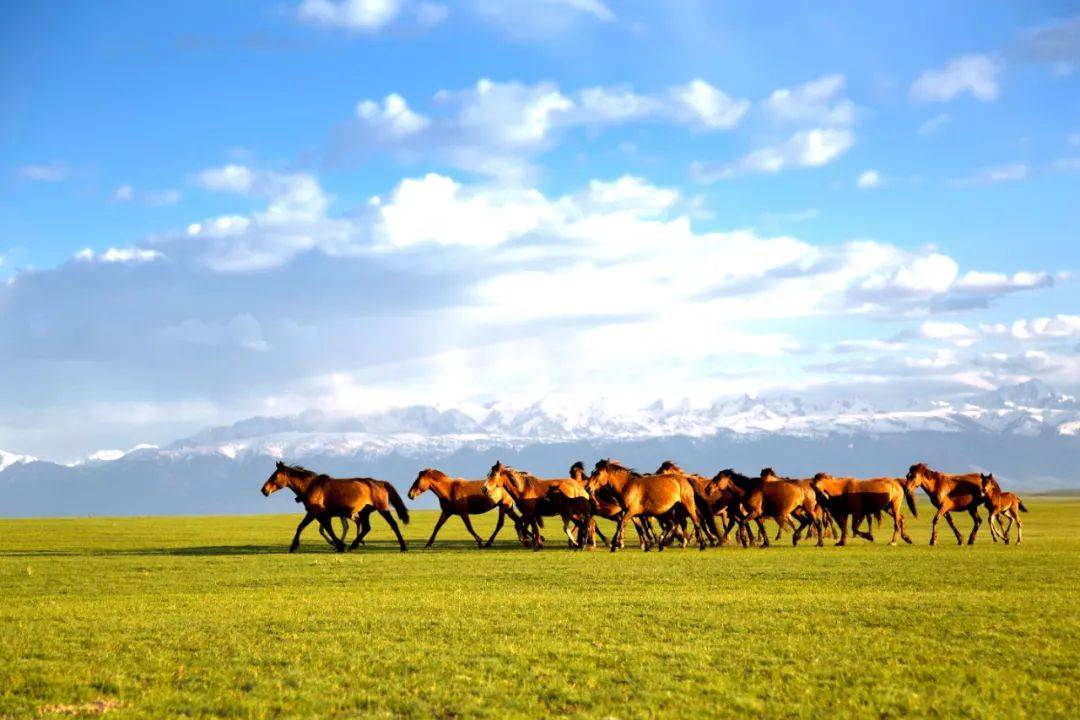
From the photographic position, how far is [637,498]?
98.2 feet

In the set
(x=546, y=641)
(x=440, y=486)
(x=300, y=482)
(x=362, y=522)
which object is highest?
(x=300, y=482)

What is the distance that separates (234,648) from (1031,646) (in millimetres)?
9188

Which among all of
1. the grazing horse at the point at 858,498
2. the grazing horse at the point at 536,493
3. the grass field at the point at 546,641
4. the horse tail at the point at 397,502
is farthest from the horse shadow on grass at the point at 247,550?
the grazing horse at the point at 858,498

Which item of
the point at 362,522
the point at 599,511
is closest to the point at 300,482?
the point at 362,522

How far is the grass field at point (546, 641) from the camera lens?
31.2 feet

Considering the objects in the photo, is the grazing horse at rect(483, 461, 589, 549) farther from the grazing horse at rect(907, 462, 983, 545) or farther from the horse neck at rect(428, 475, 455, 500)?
the grazing horse at rect(907, 462, 983, 545)

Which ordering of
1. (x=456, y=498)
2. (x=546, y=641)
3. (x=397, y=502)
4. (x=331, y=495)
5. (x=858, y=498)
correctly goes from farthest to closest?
(x=456, y=498), (x=397, y=502), (x=858, y=498), (x=331, y=495), (x=546, y=641)

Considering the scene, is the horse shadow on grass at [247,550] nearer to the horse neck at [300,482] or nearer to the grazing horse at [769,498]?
the horse neck at [300,482]

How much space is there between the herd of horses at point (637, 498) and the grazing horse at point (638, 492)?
3 cm

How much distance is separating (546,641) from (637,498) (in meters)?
17.8

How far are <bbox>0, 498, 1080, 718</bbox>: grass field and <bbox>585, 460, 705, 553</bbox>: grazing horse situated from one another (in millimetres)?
6542

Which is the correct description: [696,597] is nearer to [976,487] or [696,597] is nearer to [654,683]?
[654,683]

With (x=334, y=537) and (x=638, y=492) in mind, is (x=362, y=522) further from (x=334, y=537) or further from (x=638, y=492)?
(x=638, y=492)

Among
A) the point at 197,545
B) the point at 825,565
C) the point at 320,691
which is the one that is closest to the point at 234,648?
the point at 320,691
